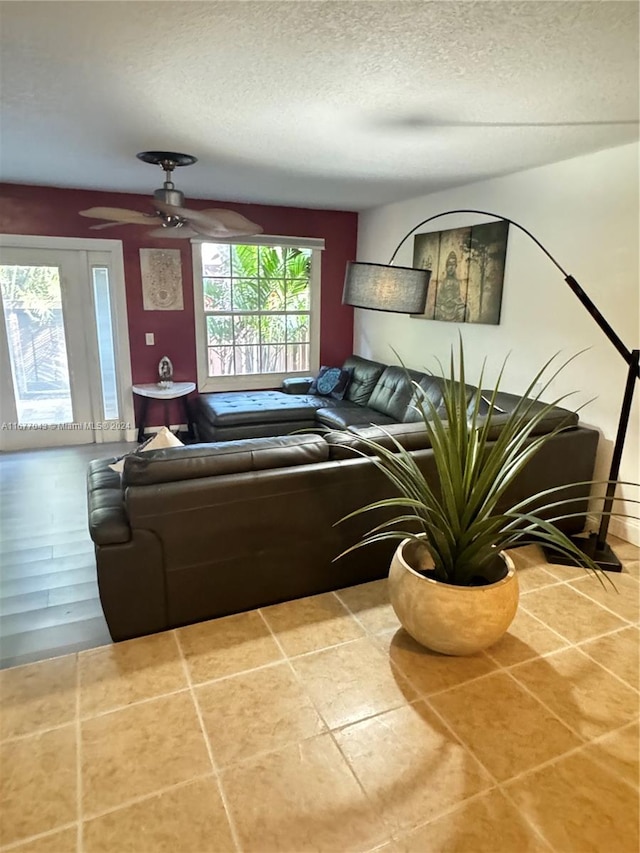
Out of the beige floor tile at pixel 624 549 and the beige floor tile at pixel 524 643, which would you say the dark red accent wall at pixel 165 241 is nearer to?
the beige floor tile at pixel 624 549

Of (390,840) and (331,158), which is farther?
(331,158)

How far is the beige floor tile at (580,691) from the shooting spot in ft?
6.10

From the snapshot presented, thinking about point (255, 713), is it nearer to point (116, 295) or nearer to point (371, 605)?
point (371, 605)

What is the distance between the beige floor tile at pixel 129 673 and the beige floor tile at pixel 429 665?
87 cm

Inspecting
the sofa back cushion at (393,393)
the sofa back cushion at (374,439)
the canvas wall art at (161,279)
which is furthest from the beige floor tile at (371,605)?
the canvas wall art at (161,279)

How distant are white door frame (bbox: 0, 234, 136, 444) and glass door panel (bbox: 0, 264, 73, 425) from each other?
0.21 meters

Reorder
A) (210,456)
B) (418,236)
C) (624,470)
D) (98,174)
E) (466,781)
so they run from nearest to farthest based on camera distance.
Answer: (466,781) → (210,456) → (624,470) → (98,174) → (418,236)

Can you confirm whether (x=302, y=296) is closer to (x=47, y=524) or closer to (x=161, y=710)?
(x=47, y=524)

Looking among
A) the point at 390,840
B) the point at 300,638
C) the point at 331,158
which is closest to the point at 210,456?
the point at 300,638

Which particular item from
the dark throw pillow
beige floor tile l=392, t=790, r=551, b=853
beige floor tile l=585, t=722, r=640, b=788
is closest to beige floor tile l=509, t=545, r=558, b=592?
beige floor tile l=585, t=722, r=640, b=788

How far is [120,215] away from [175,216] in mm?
327

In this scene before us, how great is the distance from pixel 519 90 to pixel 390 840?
270cm

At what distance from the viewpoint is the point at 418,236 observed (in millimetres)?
4805

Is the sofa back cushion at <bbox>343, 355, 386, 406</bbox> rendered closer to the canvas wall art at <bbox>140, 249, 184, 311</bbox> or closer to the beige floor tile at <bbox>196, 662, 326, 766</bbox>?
the canvas wall art at <bbox>140, 249, 184, 311</bbox>
